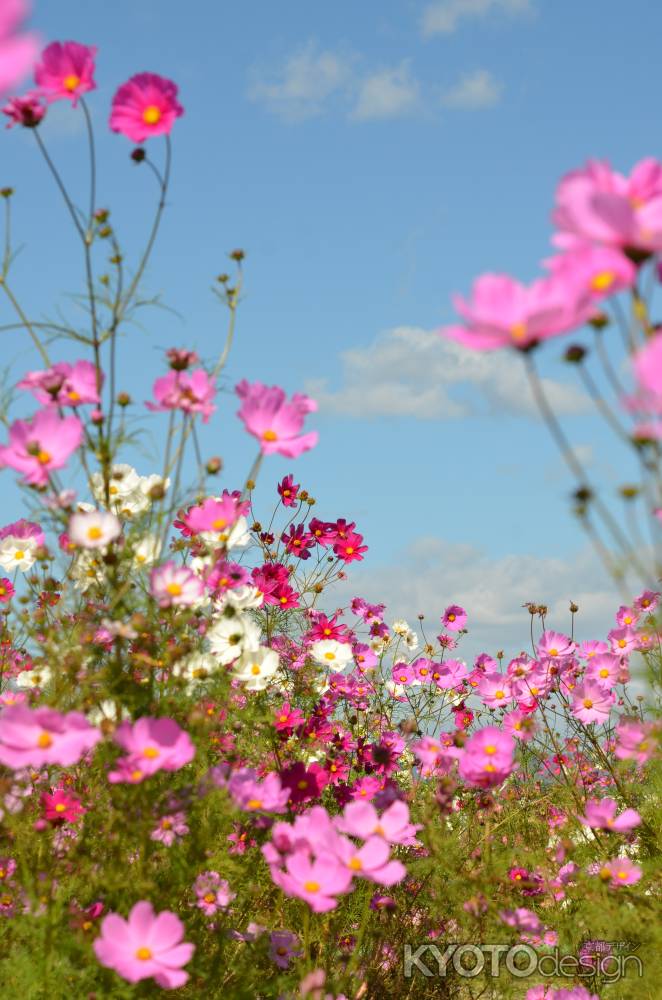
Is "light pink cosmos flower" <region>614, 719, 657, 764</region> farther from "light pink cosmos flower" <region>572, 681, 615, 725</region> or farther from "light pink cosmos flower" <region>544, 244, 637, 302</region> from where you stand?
"light pink cosmos flower" <region>544, 244, 637, 302</region>

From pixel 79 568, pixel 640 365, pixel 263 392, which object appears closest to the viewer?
pixel 640 365

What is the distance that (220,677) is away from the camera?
2459 millimetres

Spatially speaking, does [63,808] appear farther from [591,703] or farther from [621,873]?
[591,703]

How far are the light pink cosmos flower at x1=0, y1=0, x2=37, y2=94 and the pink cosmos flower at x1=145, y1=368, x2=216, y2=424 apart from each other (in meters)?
1.20

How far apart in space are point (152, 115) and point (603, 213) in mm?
1178

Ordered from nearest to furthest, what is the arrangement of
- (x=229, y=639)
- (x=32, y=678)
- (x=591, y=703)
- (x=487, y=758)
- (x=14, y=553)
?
1. (x=487, y=758)
2. (x=229, y=639)
3. (x=32, y=678)
4. (x=14, y=553)
5. (x=591, y=703)

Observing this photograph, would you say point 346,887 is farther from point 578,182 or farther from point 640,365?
point 578,182

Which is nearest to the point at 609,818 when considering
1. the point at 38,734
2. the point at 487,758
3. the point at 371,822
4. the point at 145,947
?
the point at 487,758

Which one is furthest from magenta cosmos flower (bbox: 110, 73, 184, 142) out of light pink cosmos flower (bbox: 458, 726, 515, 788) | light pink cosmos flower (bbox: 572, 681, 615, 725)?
light pink cosmos flower (bbox: 572, 681, 615, 725)

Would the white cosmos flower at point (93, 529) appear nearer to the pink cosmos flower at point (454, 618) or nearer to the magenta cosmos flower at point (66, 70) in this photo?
the magenta cosmos flower at point (66, 70)

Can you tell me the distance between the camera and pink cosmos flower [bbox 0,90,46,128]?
2096 millimetres

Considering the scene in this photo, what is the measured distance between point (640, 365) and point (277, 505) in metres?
2.75

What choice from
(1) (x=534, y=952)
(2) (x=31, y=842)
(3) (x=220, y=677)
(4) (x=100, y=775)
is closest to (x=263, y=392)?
(3) (x=220, y=677)

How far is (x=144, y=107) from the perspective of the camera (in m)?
2.05
